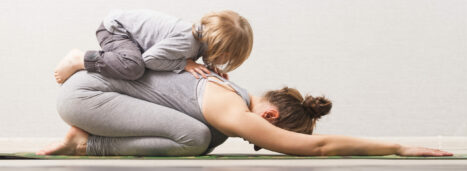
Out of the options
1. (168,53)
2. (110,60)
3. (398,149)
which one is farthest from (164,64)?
(398,149)

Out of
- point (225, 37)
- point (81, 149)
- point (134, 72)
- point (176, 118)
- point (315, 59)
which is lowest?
point (81, 149)

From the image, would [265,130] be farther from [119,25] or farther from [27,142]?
[27,142]

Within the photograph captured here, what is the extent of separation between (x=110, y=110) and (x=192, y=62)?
0.30 meters

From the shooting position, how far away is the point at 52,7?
10.1 feet

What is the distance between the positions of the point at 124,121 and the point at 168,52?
25 cm

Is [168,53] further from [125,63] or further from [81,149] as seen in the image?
[81,149]

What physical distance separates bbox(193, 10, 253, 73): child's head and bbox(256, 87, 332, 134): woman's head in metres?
0.18

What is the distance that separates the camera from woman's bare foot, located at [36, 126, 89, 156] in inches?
65.6

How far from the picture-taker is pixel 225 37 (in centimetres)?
163

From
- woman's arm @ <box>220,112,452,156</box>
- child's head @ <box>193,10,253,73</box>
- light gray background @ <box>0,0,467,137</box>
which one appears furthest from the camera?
light gray background @ <box>0,0,467,137</box>

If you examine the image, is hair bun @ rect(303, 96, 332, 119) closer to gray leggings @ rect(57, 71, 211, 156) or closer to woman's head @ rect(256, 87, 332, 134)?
woman's head @ rect(256, 87, 332, 134)

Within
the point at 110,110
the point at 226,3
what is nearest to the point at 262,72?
the point at 226,3

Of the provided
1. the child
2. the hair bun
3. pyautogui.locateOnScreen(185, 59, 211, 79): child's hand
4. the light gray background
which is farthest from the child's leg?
the light gray background

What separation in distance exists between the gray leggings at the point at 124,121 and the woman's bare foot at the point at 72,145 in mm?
22
